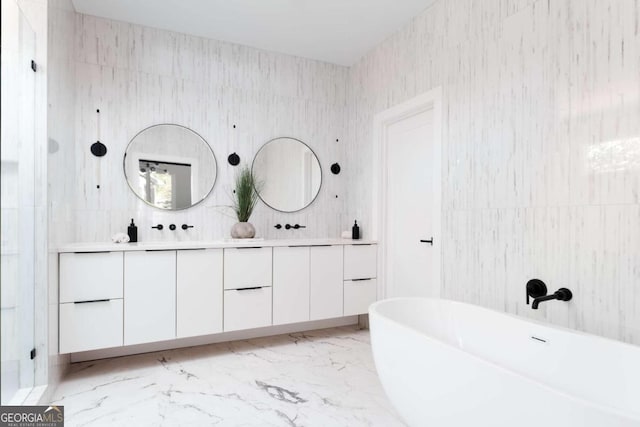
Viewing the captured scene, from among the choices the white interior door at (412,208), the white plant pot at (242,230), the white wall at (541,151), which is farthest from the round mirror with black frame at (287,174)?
the white wall at (541,151)

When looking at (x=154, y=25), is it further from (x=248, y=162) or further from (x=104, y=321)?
(x=104, y=321)

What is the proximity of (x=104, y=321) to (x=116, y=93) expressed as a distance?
177 centimetres

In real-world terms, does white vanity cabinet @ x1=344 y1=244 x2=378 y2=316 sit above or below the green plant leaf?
below

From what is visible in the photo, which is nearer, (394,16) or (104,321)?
(104,321)

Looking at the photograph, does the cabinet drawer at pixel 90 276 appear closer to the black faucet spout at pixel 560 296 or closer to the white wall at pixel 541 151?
the white wall at pixel 541 151

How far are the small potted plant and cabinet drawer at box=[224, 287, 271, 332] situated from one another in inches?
19.7

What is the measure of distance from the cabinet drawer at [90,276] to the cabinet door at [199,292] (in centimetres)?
39

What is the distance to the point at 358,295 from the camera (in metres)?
3.25

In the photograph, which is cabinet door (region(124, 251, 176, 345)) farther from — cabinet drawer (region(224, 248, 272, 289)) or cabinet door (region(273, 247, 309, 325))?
cabinet door (region(273, 247, 309, 325))

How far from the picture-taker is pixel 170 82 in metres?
3.01

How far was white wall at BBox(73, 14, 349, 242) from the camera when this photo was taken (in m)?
2.76

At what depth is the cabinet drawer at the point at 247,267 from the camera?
273 cm

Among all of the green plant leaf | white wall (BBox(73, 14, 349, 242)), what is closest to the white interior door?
white wall (BBox(73, 14, 349, 242))

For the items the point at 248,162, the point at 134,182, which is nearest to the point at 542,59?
the point at 248,162
